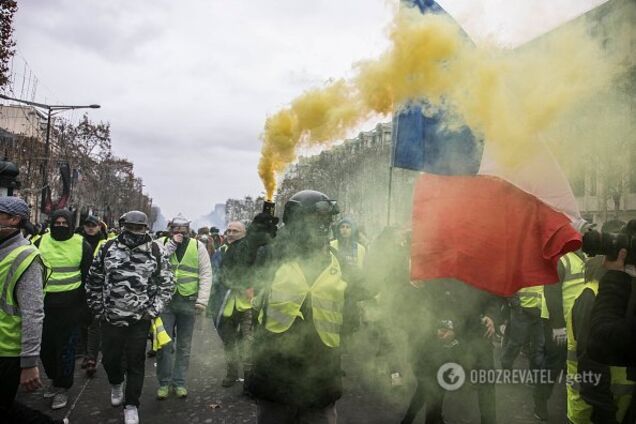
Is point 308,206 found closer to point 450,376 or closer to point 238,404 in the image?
point 450,376

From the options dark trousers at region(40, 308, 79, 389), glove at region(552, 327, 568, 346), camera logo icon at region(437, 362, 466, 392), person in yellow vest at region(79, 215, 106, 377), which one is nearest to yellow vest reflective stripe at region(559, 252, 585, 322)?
glove at region(552, 327, 568, 346)

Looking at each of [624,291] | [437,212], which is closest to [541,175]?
[437,212]

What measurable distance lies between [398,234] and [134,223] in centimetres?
288

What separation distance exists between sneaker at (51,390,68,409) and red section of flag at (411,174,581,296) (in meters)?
4.22

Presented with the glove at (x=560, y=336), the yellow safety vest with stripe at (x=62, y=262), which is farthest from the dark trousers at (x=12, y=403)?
the glove at (x=560, y=336)

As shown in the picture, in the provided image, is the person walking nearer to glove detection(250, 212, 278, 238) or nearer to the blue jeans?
the blue jeans

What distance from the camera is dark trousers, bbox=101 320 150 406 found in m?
4.52

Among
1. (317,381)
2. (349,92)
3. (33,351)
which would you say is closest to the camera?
(317,381)

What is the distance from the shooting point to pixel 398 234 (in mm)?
4918

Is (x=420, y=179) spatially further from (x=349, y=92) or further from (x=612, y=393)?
(x=612, y=393)

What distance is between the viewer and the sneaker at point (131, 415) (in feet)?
14.7

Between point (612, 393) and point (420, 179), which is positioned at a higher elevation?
point (420, 179)

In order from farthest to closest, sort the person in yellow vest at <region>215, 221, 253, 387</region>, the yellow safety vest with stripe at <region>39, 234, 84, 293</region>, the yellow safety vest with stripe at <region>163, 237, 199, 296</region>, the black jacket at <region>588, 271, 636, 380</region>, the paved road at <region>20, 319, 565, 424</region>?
the person in yellow vest at <region>215, 221, 253, 387</region>
the yellow safety vest with stripe at <region>163, 237, 199, 296</region>
the yellow safety vest with stripe at <region>39, 234, 84, 293</region>
the paved road at <region>20, 319, 565, 424</region>
the black jacket at <region>588, 271, 636, 380</region>

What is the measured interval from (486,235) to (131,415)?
155 inches
